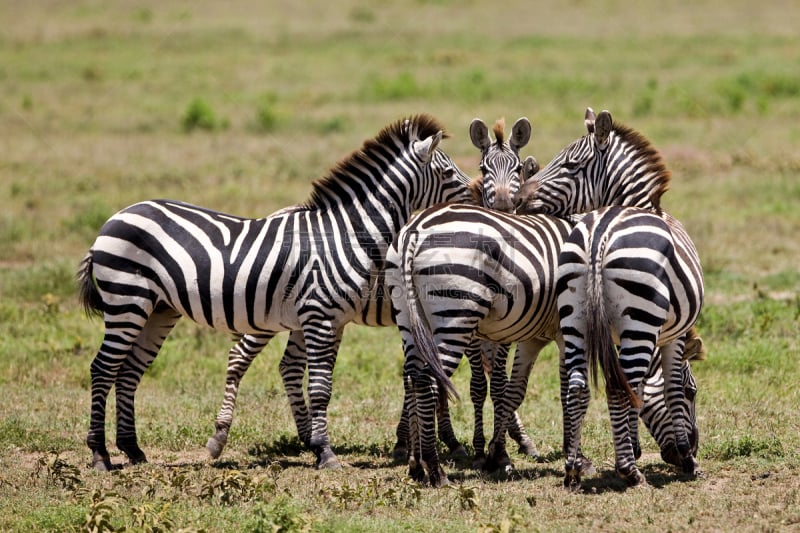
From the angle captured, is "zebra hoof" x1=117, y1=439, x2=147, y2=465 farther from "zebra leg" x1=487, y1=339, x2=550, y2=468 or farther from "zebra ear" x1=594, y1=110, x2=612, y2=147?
"zebra ear" x1=594, y1=110, x2=612, y2=147

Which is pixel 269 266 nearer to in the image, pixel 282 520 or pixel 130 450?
pixel 130 450

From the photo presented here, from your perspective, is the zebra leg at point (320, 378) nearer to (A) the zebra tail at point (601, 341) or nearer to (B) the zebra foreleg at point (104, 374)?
(B) the zebra foreleg at point (104, 374)

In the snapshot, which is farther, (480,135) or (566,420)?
(480,135)

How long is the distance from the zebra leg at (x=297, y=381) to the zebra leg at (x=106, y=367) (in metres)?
1.44

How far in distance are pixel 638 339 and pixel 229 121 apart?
20670mm

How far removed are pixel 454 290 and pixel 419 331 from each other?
0.41 metres

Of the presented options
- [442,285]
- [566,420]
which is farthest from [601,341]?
[442,285]

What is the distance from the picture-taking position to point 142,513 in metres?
6.57

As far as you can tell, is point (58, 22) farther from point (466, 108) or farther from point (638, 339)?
point (638, 339)

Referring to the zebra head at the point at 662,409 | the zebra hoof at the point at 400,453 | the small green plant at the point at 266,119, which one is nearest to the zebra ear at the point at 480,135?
the zebra head at the point at 662,409

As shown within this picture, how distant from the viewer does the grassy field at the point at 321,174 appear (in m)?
7.37

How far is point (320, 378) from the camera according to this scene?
861 centimetres

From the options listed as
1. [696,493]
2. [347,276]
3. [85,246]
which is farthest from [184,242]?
[85,246]

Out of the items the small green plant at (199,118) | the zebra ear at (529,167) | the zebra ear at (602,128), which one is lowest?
the zebra ear at (529,167)
